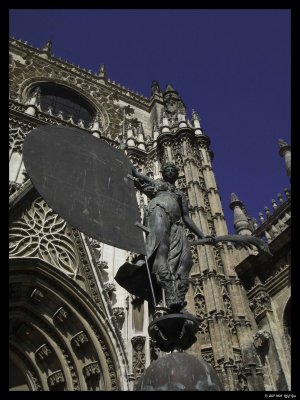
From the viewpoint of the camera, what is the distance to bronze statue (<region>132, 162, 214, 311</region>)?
3854mm

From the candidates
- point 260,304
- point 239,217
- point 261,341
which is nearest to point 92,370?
point 261,341

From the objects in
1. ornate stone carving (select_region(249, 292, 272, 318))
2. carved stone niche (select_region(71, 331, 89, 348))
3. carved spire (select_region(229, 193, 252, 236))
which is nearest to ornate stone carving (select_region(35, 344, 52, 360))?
carved stone niche (select_region(71, 331, 89, 348))

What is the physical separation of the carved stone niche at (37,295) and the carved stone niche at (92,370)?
6.00 ft

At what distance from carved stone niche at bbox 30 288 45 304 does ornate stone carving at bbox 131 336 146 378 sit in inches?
90.9

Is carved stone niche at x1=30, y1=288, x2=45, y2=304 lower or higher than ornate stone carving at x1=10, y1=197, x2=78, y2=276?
lower

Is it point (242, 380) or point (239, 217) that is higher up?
point (239, 217)

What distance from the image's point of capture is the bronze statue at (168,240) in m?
3.85

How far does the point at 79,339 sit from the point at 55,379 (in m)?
0.93

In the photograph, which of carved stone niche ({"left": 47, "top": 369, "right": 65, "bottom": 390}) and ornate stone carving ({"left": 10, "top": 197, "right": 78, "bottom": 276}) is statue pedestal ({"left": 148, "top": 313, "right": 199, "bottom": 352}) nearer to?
carved stone niche ({"left": 47, "top": 369, "right": 65, "bottom": 390})

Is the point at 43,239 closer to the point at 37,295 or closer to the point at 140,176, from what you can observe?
the point at 37,295

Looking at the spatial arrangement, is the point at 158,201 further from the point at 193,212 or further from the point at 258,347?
the point at 193,212

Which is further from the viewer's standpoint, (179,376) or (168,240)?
(168,240)

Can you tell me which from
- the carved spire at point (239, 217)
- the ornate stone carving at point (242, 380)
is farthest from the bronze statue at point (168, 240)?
the carved spire at point (239, 217)

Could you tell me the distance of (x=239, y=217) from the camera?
12.4 meters
